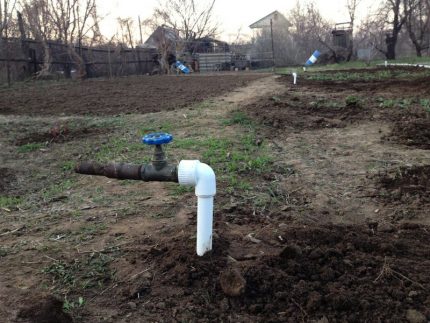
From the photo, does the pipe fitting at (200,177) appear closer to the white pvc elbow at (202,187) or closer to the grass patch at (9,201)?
the white pvc elbow at (202,187)

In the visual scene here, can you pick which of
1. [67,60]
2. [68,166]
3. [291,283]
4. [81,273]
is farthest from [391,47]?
[81,273]

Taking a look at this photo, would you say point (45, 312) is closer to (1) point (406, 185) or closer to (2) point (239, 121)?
(1) point (406, 185)

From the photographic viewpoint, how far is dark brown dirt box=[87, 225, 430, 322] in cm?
208

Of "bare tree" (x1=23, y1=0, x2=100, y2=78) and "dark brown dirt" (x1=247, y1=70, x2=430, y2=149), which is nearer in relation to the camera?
"dark brown dirt" (x1=247, y1=70, x2=430, y2=149)

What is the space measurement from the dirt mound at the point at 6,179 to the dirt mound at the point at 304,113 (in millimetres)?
3485

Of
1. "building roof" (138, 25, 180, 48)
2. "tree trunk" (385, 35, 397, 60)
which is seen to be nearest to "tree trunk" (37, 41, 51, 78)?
"building roof" (138, 25, 180, 48)

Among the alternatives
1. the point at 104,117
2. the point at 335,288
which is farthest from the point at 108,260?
the point at 104,117

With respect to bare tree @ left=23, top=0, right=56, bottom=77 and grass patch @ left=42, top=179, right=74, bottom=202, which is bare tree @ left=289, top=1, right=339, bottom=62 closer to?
bare tree @ left=23, top=0, right=56, bottom=77

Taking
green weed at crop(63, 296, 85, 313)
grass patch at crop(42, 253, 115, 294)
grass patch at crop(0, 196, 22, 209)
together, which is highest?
grass patch at crop(0, 196, 22, 209)

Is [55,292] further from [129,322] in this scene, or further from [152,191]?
[152,191]

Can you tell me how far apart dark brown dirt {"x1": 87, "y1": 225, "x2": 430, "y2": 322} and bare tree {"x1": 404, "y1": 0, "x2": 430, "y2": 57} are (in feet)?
93.3

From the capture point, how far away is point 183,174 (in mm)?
2426

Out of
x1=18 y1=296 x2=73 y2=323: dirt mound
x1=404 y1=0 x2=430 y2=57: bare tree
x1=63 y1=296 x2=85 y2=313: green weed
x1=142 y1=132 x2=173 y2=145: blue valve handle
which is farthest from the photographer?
x1=404 y1=0 x2=430 y2=57: bare tree

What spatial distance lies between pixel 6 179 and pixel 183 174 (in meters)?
3.23
